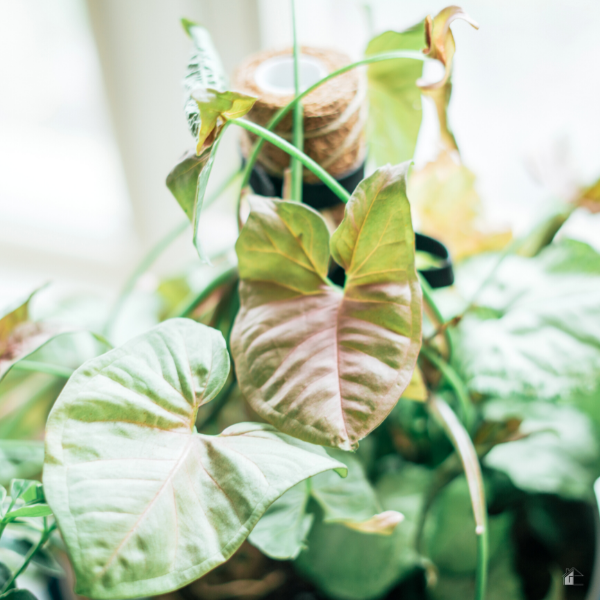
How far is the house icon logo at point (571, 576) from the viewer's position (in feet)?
1.69

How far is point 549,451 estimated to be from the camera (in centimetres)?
53

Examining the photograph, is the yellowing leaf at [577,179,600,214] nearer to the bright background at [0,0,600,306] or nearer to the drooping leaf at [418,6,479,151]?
the bright background at [0,0,600,306]

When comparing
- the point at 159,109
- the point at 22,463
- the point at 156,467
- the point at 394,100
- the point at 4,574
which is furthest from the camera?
the point at 159,109

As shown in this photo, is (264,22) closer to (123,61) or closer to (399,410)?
(123,61)

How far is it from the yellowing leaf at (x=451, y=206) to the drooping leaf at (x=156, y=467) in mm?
412

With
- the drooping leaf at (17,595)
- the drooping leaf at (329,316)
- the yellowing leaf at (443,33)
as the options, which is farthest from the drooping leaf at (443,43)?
the drooping leaf at (17,595)

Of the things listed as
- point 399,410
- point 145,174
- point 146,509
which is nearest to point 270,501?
point 146,509

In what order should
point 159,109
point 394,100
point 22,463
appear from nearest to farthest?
point 394,100
point 22,463
point 159,109

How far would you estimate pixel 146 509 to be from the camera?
0.80 ft

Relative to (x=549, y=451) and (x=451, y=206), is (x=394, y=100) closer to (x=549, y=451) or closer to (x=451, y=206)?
(x=451, y=206)

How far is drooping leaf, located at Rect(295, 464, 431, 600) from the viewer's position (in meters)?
0.51

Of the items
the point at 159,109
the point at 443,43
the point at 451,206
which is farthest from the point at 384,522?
the point at 159,109

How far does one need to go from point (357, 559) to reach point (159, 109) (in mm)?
755

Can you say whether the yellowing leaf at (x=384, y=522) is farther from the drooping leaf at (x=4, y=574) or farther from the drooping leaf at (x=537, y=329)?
the drooping leaf at (x=4, y=574)
